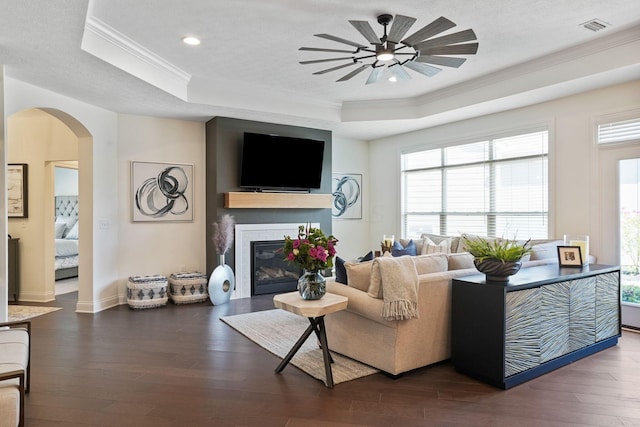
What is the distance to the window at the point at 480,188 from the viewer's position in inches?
214

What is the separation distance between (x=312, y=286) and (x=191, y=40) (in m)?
2.68

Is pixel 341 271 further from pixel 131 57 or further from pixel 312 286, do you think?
pixel 131 57

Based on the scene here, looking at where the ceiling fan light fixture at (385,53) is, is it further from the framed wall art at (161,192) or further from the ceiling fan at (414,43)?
the framed wall art at (161,192)

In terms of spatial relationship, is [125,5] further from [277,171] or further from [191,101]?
[277,171]

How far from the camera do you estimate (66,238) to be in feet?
28.0

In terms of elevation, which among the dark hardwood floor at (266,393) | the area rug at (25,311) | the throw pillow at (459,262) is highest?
the throw pillow at (459,262)

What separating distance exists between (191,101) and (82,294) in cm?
288

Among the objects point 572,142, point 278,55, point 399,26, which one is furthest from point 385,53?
point 572,142

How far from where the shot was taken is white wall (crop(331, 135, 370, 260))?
7676mm

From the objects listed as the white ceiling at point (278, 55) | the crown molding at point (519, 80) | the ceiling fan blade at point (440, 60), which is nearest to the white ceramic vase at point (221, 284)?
the white ceiling at point (278, 55)

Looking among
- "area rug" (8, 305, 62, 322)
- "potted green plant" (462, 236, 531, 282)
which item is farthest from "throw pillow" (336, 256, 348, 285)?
"area rug" (8, 305, 62, 322)

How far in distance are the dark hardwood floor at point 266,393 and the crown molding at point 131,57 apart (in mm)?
2740

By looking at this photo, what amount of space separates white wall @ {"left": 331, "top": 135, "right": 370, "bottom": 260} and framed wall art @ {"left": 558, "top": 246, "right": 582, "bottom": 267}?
4.21m

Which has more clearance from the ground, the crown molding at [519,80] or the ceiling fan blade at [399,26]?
the crown molding at [519,80]
